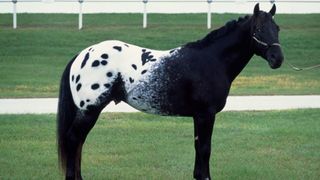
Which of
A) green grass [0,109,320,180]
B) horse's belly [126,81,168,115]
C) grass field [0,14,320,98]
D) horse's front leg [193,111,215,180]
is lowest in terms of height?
grass field [0,14,320,98]

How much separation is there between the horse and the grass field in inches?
351

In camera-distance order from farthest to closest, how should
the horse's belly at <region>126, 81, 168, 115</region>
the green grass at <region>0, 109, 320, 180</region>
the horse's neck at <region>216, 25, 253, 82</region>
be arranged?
1. the green grass at <region>0, 109, 320, 180</region>
2. the horse's neck at <region>216, 25, 253, 82</region>
3. the horse's belly at <region>126, 81, 168, 115</region>

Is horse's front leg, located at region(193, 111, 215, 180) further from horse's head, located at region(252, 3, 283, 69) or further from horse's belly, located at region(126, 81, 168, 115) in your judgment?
horse's head, located at region(252, 3, 283, 69)

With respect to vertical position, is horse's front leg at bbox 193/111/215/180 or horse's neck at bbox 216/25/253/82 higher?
horse's neck at bbox 216/25/253/82

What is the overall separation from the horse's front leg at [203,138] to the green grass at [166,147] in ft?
3.37

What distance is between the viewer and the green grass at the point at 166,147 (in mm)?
10008

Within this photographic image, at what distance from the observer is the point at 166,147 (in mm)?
11594

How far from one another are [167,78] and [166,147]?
3207 millimetres

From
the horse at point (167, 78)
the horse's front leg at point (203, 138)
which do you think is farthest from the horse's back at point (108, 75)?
the horse's front leg at point (203, 138)

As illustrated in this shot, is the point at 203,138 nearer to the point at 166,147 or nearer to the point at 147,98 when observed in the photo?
the point at 147,98

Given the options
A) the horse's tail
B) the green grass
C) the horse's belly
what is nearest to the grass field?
the green grass

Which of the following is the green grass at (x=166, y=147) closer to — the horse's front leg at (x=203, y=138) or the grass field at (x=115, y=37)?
the horse's front leg at (x=203, y=138)

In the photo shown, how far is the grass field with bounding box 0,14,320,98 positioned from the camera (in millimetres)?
19422

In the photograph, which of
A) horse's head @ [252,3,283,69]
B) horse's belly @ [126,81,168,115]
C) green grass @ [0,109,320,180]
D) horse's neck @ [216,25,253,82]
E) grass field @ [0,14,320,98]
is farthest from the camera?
grass field @ [0,14,320,98]
